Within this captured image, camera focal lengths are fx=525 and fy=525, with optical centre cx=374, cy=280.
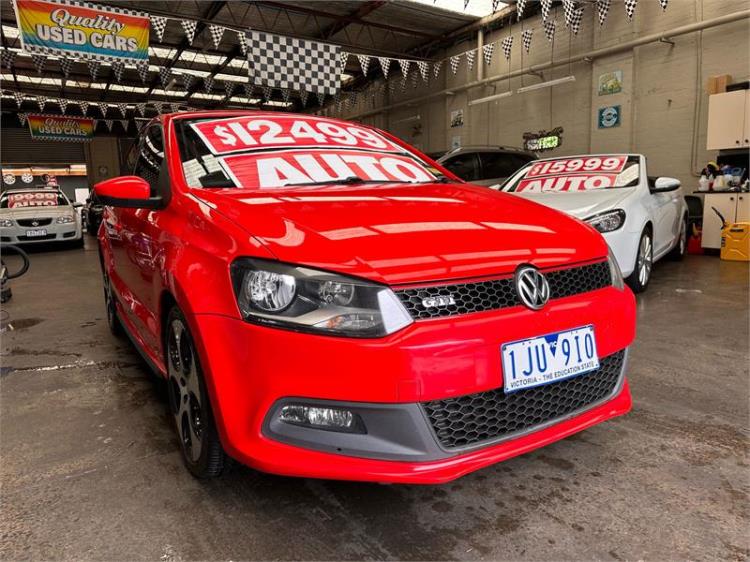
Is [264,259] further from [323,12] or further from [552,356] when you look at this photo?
[323,12]

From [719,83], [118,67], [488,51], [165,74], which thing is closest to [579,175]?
[719,83]

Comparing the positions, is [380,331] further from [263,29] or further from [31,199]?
[263,29]

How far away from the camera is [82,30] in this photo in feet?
24.4

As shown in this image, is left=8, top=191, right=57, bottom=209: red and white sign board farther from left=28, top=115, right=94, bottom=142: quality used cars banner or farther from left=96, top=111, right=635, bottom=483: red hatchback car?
left=28, top=115, right=94, bottom=142: quality used cars banner

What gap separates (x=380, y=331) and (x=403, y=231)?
329mm

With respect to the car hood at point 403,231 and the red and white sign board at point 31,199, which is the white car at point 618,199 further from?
the red and white sign board at point 31,199

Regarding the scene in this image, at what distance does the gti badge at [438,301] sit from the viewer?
1.25 metres

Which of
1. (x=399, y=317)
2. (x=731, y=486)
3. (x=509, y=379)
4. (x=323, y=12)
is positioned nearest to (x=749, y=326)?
(x=731, y=486)

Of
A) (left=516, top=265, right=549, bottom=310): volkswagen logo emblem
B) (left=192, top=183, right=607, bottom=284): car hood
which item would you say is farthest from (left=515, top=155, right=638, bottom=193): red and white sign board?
(left=516, top=265, right=549, bottom=310): volkswagen logo emblem

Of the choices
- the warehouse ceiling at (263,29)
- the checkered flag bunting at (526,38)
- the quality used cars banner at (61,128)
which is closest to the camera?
the checkered flag bunting at (526,38)

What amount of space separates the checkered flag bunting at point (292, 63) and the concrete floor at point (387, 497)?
7.42 metres

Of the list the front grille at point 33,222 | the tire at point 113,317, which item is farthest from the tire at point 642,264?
the front grille at point 33,222

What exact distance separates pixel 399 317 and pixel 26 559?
111 cm

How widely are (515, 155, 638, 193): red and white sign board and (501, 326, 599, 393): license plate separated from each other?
342cm
